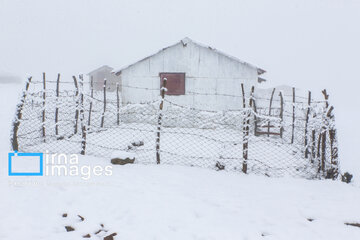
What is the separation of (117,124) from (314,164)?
9.30 meters

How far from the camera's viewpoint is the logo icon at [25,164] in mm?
4883

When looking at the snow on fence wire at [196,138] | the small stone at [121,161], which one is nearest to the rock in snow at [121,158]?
the small stone at [121,161]

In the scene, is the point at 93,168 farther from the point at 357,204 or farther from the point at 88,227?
the point at 357,204

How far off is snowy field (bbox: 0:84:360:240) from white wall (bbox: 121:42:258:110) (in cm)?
746

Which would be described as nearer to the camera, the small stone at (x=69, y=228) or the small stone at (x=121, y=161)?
the small stone at (x=69, y=228)

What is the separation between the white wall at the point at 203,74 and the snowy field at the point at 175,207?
7460 millimetres

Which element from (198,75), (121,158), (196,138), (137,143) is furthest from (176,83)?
(121,158)

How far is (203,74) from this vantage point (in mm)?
12289

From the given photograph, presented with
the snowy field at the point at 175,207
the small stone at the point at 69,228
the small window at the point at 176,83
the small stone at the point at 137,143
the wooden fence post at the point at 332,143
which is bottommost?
the small stone at the point at 69,228

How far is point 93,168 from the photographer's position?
5.23 m

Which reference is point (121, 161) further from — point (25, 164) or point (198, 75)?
point (198, 75)

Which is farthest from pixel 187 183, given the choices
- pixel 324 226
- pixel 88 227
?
pixel 324 226

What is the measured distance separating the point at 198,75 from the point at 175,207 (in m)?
9.35

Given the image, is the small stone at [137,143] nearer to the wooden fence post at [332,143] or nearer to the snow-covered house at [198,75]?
the snow-covered house at [198,75]
